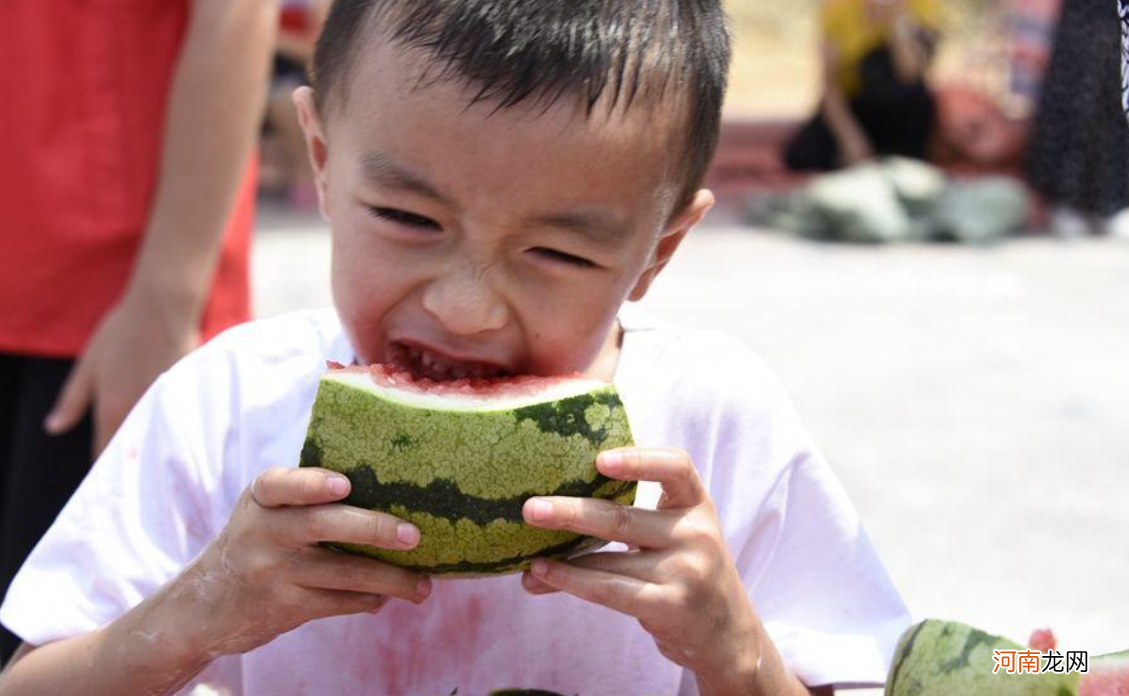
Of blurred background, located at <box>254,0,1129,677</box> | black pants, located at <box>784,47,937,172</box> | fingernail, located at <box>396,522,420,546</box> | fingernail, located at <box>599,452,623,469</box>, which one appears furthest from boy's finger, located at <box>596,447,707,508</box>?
black pants, located at <box>784,47,937,172</box>

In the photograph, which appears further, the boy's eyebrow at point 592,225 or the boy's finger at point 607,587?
the boy's eyebrow at point 592,225

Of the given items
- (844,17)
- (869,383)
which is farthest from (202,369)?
(844,17)

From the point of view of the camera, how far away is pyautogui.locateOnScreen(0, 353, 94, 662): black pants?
279 cm

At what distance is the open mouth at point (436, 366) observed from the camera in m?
1.84

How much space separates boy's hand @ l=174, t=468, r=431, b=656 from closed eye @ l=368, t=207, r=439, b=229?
34cm

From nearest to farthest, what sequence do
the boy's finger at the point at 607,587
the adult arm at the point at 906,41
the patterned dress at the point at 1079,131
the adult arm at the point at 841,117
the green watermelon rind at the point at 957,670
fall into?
the green watermelon rind at the point at 957,670 → the boy's finger at the point at 607,587 → the patterned dress at the point at 1079,131 → the adult arm at the point at 906,41 → the adult arm at the point at 841,117

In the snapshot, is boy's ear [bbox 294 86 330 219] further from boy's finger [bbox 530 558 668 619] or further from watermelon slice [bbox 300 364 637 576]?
boy's finger [bbox 530 558 668 619]

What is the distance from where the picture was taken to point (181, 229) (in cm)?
271

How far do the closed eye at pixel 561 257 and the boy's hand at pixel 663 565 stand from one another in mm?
293

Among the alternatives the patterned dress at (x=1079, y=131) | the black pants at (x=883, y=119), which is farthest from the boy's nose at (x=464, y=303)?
the black pants at (x=883, y=119)

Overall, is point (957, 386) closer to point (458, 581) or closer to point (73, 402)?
point (73, 402)

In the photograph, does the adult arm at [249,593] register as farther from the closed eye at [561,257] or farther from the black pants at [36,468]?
the black pants at [36,468]

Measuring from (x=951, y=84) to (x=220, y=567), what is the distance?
12.1 metres

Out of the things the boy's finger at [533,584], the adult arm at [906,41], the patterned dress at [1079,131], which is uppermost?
the adult arm at [906,41]
